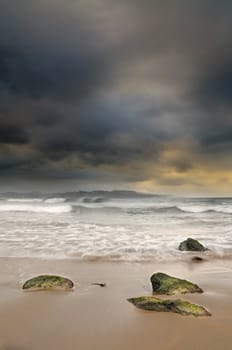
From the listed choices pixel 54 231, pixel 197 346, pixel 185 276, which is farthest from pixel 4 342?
pixel 54 231

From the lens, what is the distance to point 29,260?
729cm

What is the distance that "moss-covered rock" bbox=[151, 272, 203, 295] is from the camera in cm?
487

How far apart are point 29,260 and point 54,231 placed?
485cm

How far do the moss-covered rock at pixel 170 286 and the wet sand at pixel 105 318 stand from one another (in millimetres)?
158

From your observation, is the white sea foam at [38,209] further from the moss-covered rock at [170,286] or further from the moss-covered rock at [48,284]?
the moss-covered rock at [170,286]

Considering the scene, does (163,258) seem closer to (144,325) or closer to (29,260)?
(29,260)

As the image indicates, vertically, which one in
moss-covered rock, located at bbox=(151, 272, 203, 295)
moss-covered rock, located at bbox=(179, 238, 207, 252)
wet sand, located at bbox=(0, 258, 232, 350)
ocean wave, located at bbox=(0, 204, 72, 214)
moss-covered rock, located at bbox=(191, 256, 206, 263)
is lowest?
wet sand, located at bbox=(0, 258, 232, 350)

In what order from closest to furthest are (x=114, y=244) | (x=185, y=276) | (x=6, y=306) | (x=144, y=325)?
(x=144, y=325)
(x=6, y=306)
(x=185, y=276)
(x=114, y=244)

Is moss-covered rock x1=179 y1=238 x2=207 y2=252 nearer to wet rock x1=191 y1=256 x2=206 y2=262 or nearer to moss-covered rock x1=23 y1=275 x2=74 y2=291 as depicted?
wet rock x1=191 y1=256 x2=206 y2=262

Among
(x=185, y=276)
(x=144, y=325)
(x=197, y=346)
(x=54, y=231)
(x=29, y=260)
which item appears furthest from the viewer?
(x=54, y=231)

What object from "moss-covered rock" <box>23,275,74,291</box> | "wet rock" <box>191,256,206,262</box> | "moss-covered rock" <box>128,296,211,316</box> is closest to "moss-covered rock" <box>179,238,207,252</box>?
"wet rock" <box>191,256,206,262</box>

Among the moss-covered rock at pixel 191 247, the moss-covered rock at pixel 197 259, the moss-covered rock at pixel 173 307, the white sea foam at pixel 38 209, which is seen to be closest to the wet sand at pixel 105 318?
the moss-covered rock at pixel 173 307

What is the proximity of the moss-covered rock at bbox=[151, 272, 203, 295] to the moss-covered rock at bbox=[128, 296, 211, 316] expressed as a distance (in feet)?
2.25

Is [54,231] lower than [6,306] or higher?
higher
